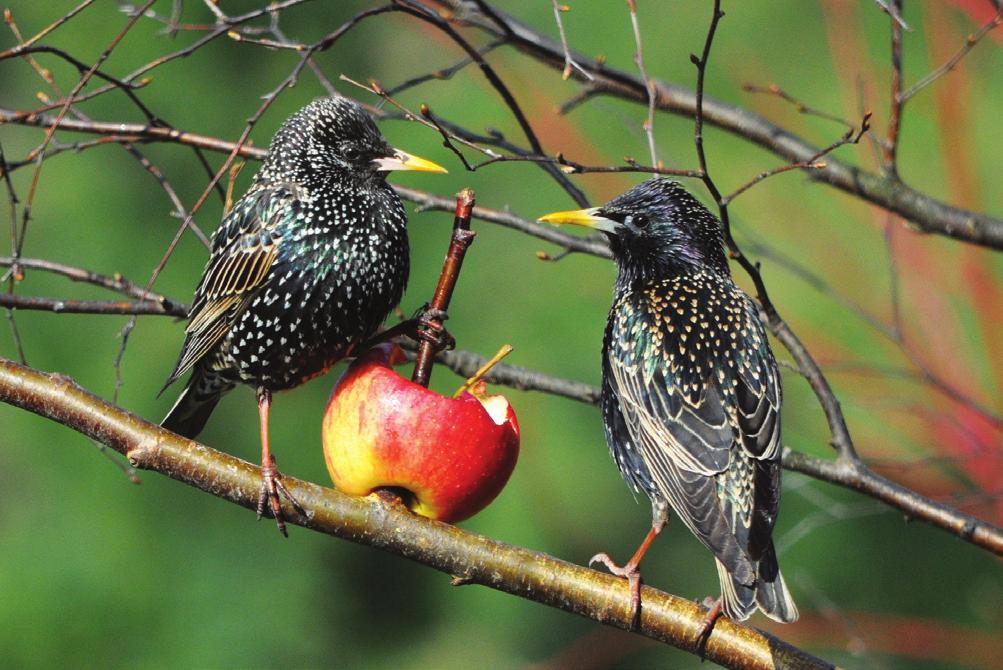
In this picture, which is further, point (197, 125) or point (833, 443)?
point (197, 125)

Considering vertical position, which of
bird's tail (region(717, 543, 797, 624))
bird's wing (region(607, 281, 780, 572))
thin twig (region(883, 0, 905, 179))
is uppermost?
thin twig (region(883, 0, 905, 179))

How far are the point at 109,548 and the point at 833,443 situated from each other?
2157 mm

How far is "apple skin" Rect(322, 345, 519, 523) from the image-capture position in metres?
2.15

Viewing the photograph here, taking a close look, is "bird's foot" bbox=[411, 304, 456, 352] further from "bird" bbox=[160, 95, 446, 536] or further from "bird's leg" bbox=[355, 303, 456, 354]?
"bird" bbox=[160, 95, 446, 536]

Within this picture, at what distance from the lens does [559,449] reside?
3693 millimetres

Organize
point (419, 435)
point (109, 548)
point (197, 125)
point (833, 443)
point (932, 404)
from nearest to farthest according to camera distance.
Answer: point (419, 435), point (833, 443), point (109, 548), point (932, 404), point (197, 125)

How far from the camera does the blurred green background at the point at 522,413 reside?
3633 mm

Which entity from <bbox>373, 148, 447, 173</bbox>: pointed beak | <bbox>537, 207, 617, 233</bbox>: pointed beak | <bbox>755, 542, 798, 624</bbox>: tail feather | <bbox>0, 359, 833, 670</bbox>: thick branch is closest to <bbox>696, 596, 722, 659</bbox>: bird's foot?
<bbox>0, 359, 833, 670</bbox>: thick branch

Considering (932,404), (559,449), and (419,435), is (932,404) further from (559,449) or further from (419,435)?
(419,435)

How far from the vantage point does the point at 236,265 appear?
2.88 metres

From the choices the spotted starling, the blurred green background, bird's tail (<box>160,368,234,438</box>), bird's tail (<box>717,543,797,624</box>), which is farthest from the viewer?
the blurred green background

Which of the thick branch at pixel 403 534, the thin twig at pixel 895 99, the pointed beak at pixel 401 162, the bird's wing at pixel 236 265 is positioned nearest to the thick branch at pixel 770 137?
the thin twig at pixel 895 99

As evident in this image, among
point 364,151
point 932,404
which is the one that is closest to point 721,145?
point 932,404

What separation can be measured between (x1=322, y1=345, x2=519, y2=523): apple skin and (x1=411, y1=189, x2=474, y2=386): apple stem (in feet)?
0.21
